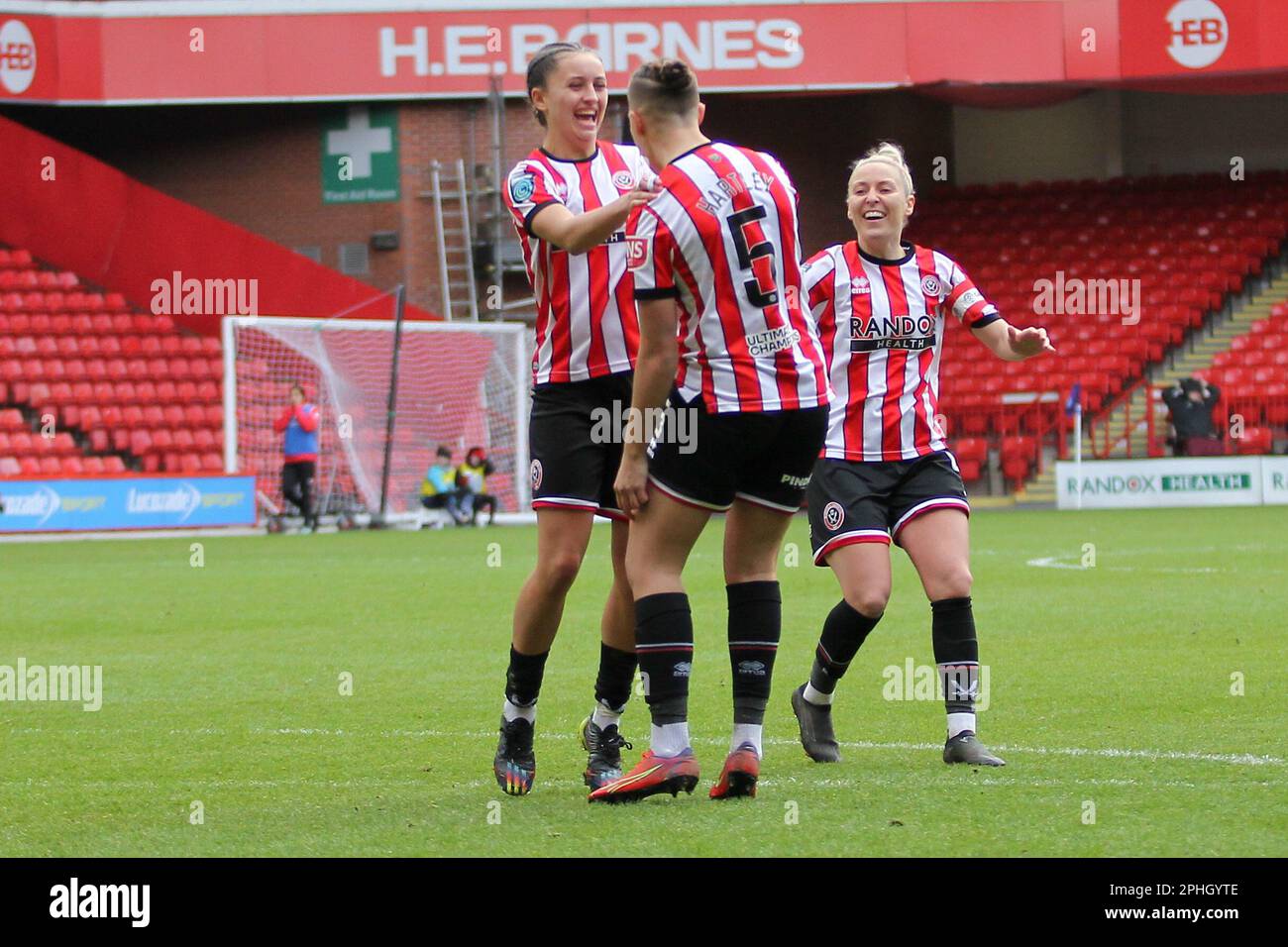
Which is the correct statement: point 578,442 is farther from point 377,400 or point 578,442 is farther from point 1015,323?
point 1015,323

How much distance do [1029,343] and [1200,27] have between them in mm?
24536

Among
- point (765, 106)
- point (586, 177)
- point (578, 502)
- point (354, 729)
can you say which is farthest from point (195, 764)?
point (765, 106)

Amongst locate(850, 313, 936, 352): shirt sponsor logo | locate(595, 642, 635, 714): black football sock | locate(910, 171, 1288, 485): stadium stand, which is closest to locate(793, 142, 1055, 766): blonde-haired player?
locate(850, 313, 936, 352): shirt sponsor logo

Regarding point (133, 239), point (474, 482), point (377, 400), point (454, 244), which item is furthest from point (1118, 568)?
point (133, 239)

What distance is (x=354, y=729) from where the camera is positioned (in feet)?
21.7

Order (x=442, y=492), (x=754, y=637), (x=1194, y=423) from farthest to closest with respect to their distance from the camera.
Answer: (x=1194, y=423), (x=442, y=492), (x=754, y=637)

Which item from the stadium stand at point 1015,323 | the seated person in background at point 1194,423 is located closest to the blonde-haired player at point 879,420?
the stadium stand at point 1015,323

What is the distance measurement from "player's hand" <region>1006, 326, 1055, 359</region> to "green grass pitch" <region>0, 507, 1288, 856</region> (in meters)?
1.25

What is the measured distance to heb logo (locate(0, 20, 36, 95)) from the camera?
26828mm

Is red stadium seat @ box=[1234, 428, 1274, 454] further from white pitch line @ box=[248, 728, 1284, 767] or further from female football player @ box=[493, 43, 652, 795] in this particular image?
female football player @ box=[493, 43, 652, 795]

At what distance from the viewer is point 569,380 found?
17.4 feet

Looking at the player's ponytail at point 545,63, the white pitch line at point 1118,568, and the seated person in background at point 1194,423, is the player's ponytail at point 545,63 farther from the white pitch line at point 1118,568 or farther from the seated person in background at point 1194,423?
the seated person in background at point 1194,423

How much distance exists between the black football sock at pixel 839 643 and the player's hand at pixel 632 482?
1.33m

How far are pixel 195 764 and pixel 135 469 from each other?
1919 cm
